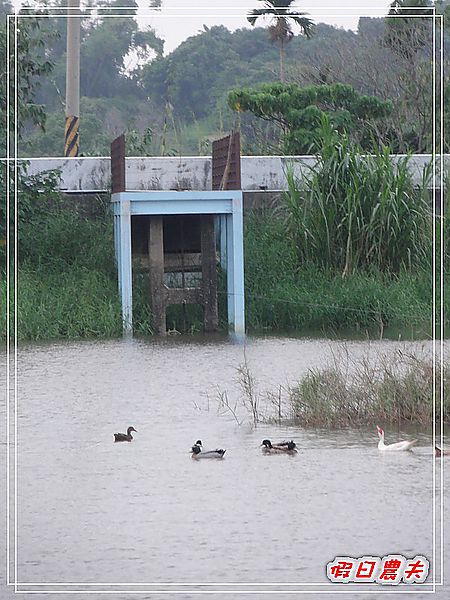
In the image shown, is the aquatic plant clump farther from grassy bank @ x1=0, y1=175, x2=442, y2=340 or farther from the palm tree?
the palm tree

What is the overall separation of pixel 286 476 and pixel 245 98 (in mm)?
14078

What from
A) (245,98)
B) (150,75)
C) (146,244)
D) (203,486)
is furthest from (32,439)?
(150,75)

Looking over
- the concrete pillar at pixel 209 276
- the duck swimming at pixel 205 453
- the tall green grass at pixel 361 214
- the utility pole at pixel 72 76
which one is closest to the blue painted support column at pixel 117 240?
the concrete pillar at pixel 209 276

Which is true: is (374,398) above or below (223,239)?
below

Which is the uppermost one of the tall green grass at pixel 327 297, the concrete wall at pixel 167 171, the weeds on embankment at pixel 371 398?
the concrete wall at pixel 167 171

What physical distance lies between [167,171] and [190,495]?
10.9m

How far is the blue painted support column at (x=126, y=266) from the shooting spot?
1465 cm

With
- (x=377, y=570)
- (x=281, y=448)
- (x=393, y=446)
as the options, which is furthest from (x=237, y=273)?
(x=377, y=570)

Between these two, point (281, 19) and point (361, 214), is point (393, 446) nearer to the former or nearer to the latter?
point (361, 214)

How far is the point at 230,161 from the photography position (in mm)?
15227

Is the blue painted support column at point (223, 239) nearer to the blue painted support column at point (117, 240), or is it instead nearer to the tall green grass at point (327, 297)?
the tall green grass at point (327, 297)

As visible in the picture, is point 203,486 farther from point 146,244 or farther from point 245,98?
point 245,98

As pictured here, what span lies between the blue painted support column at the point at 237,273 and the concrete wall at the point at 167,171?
2900 millimetres

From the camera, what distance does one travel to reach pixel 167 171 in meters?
18.2
